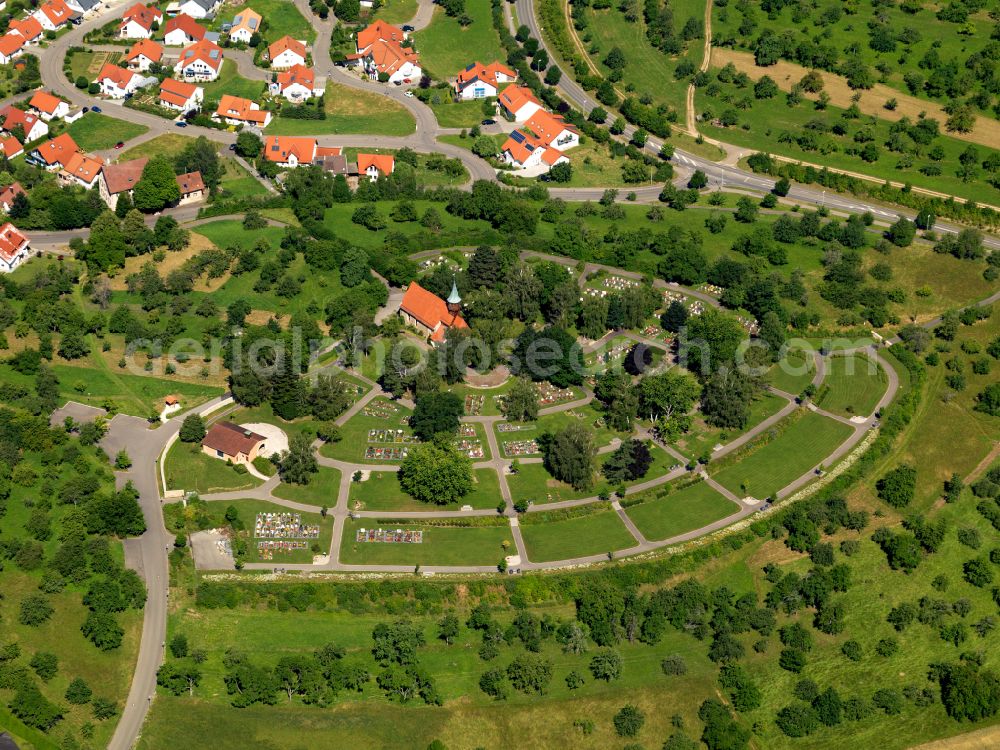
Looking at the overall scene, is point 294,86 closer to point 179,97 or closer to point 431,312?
point 179,97

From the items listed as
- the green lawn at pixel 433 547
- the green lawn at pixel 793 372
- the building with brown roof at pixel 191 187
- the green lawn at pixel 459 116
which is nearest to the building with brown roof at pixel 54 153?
the building with brown roof at pixel 191 187

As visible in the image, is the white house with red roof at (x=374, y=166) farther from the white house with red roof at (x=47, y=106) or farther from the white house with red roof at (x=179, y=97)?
the white house with red roof at (x=47, y=106)

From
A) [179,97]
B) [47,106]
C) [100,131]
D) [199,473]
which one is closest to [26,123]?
[47,106]

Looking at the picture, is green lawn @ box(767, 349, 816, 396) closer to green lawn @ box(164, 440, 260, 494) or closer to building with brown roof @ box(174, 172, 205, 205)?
green lawn @ box(164, 440, 260, 494)

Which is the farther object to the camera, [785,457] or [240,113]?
[240,113]

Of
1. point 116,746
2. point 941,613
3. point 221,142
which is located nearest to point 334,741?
point 116,746

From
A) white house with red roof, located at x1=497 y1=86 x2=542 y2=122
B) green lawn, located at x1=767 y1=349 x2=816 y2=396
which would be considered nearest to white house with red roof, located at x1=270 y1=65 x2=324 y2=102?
white house with red roof, located at x1=497 y1=86 x2=542 y2=122

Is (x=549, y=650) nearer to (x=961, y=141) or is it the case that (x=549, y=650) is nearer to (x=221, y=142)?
(x=221, y=142)
